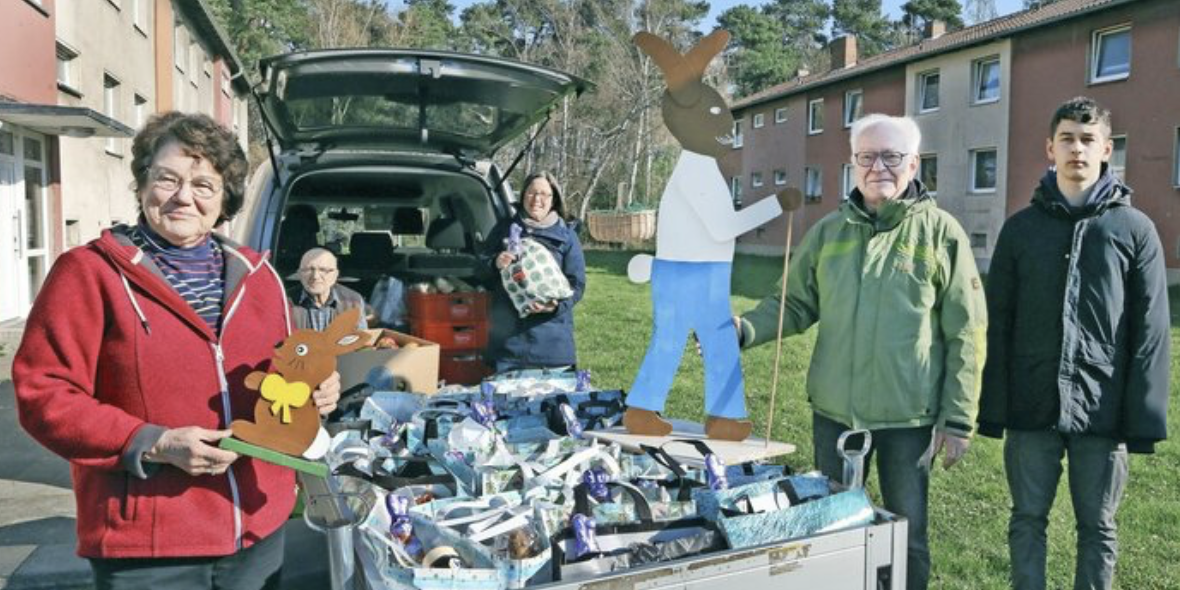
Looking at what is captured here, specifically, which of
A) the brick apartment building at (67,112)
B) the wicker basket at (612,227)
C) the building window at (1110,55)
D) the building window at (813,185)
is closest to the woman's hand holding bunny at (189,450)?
the brick apartment building at (67,112)

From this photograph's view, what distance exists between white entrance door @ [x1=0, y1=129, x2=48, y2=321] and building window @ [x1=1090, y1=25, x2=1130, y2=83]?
18.0 metres

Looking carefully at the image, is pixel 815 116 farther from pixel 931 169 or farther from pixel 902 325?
pixel 902 325

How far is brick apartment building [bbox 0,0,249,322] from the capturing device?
10039 millimetres

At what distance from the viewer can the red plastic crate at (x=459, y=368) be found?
4961 mm

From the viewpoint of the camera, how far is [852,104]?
84.0 feet

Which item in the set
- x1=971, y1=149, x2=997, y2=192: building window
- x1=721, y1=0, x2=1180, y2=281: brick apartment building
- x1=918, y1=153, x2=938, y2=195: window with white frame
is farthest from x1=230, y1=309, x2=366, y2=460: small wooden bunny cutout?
x1=918, y1=153, x2=938, y2=195: window with white frame

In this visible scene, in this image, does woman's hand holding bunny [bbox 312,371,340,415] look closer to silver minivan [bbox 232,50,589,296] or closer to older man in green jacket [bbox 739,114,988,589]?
older man in green jacket [bbox 739,114,988,589]

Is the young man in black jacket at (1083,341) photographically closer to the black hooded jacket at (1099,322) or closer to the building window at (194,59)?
the black hooded jacket at (1099,322)

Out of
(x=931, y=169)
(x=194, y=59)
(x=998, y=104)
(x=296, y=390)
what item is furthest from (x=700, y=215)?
(x=194, y=59)

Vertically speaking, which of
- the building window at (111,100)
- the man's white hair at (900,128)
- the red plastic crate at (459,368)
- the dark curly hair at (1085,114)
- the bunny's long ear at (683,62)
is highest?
the building window at (111,100)

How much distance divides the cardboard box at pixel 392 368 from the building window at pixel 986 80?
19.5m

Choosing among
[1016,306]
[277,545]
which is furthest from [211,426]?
[1016,306]

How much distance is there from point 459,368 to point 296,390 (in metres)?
3.16

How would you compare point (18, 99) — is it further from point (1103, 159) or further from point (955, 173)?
point (955, 173)
